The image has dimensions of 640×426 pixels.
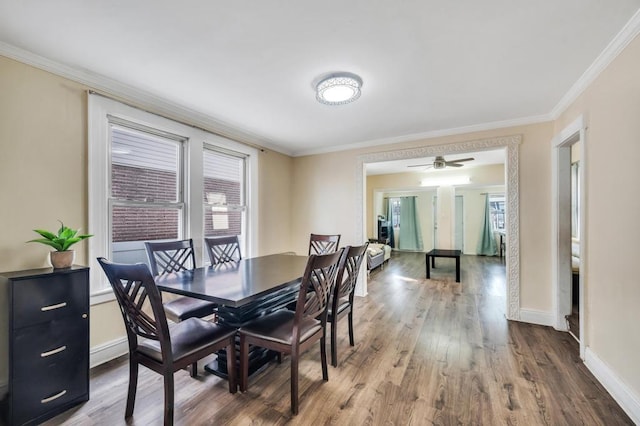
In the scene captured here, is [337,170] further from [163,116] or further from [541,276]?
[541,276]

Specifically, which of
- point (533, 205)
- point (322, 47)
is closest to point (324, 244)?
point (322, 47)

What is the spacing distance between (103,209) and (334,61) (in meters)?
2.30

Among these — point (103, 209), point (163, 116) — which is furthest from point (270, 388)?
point (163, 116)

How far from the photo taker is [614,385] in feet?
5.97

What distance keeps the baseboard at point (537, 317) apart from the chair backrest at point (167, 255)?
3.77 metres

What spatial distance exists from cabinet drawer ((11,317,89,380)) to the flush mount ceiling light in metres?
2.44

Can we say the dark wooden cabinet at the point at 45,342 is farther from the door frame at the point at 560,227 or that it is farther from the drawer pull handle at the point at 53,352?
the door frame at the point at 560,227

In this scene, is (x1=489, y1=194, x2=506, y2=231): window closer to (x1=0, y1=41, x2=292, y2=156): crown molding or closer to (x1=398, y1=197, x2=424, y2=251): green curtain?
(x1=398, y1=197, x2=424, y2=251): green curtain

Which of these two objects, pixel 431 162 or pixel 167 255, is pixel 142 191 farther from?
pixel 431 162

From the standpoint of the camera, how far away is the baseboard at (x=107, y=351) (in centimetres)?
223

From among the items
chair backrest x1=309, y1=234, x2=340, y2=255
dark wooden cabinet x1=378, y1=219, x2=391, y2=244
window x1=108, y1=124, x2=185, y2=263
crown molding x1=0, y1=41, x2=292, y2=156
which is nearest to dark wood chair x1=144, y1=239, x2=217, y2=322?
window x1=108, y1=124, x2=185, y2=263

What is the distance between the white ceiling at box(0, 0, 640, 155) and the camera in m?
1.53

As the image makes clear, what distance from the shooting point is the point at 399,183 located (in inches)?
298

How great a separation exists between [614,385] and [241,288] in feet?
8.45
